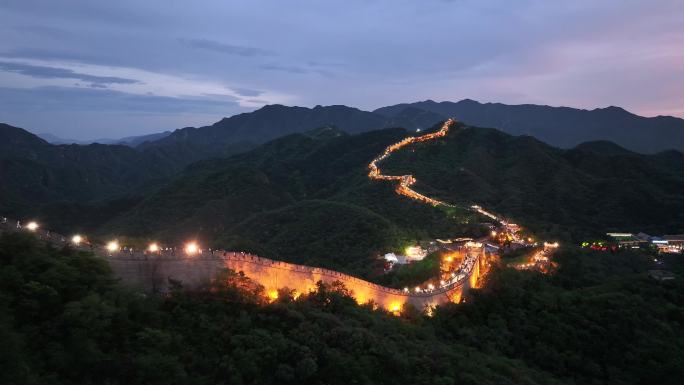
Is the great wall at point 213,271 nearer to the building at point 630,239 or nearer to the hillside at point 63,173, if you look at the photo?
the building at point 630,239

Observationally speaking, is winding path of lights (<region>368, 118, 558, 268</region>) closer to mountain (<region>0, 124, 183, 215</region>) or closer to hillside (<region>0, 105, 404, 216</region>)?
hillside (<region>0, 105, 404, 216</region>)

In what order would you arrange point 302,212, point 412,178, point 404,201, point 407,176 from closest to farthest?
point 302,212 → point 404,201 → point 412,178 → point 407,176

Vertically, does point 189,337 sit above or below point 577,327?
above

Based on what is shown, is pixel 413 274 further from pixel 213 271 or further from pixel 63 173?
pixel 63 173

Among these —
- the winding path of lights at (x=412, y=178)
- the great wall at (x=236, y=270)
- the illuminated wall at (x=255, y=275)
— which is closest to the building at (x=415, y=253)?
the winding path of lights at (x=412, y=178)

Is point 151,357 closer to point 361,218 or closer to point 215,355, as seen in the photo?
point 215,355

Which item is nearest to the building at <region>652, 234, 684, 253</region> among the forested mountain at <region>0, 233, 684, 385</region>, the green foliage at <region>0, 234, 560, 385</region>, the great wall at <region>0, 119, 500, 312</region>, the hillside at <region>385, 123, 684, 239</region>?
the hillside at <region>385, 123, 684, 239</region>

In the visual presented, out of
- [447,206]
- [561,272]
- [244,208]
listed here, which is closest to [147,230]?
[244,208]

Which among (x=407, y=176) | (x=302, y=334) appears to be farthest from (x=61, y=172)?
(x=302, y=334)
